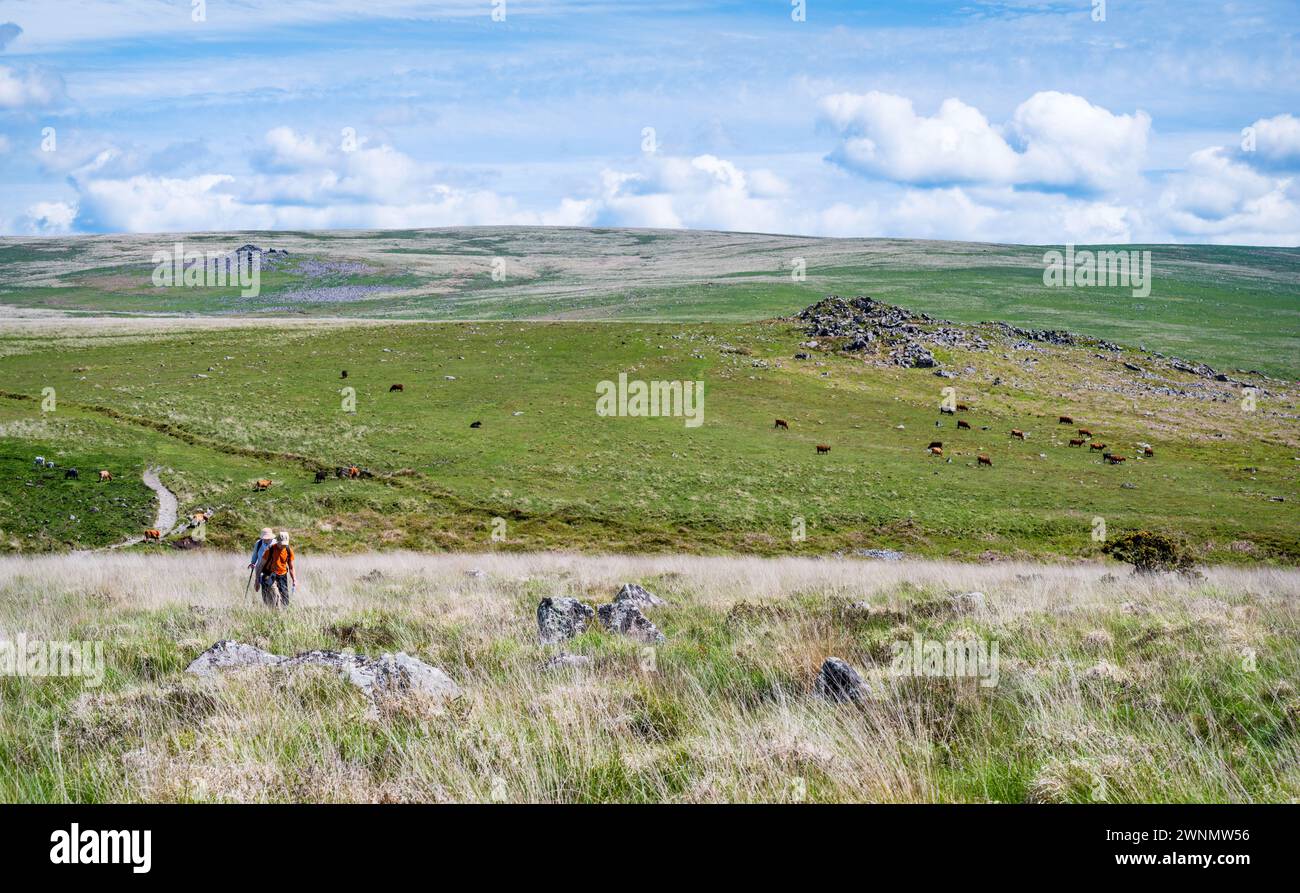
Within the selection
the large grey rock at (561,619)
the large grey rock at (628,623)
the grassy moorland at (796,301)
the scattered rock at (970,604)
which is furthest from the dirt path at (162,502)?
the grassy moorland at (796,301)

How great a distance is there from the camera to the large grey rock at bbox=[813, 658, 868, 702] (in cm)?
679

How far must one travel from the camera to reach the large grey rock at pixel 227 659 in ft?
26.4

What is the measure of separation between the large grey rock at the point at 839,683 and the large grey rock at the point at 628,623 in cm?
361

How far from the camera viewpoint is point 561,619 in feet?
36.4

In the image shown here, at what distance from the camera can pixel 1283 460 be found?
5772cm

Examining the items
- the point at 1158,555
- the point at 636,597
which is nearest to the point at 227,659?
the point at 636,597

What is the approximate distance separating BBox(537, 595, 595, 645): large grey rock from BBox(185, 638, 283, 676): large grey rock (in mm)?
3295

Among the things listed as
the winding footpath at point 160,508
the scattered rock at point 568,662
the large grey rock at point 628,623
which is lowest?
the winding footpath at point 160,508

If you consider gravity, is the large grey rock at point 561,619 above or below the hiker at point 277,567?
above

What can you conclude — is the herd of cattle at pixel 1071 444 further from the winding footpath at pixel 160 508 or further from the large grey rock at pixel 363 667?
the large grey rock at pixel 363 667

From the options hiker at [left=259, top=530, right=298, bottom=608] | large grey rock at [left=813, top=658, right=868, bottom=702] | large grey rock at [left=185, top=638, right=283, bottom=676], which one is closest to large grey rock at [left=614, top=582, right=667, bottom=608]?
large grey rock at [left=185, top=638, right=283, bottom=676]

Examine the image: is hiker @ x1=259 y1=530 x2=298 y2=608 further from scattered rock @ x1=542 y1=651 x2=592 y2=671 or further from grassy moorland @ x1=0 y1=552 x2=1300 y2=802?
scattered rock @ x1=542 y1=651 x2=592 y2=671

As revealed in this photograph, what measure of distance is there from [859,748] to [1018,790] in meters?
1.00
